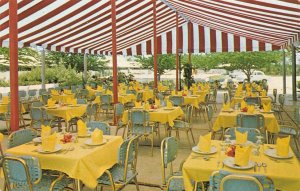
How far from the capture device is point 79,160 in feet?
10.8

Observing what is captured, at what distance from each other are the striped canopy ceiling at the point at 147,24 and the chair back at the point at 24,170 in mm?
4496

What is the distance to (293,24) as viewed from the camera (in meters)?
8.02

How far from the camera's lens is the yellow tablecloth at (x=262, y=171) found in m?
2.70

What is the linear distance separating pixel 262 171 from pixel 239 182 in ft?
1.49

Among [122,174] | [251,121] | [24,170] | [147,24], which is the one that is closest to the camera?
[24,170]

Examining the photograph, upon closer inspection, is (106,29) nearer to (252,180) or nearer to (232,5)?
(232,5)

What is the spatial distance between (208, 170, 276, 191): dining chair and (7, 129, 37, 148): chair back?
96.6 inches

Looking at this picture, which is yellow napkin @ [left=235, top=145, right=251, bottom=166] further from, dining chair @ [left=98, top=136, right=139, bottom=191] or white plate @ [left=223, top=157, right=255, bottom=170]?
dining chair @ [left=98, top=136, right=139, bottom=191]

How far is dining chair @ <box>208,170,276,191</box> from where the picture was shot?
2.41m

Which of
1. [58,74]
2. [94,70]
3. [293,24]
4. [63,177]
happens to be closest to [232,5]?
[293,24]

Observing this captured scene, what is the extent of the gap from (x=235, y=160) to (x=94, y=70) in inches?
816

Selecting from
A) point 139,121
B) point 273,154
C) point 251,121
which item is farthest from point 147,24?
point 273,154

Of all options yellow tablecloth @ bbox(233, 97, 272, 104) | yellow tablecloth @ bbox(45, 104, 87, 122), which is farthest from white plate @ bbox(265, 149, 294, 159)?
yellow tablecloth @ bbox(233, 97, 272, 104)

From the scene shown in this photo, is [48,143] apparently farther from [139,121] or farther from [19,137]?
[139,121]
